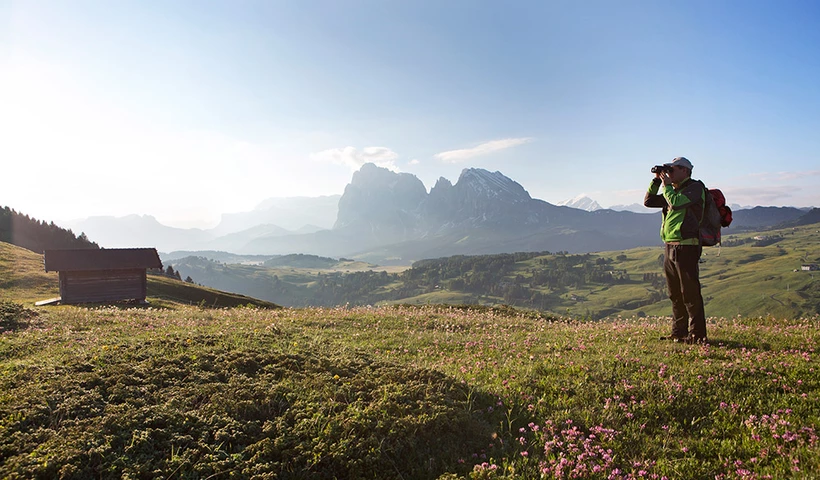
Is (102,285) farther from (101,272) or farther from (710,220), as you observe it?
(710,220)

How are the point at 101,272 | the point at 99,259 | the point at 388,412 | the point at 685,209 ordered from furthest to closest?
the point at 101,272
the point at 99,259
the point at 685,209
the point at 388,412

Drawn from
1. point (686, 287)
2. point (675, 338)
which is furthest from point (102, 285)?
point (686, 287)

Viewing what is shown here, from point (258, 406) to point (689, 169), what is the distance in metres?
10.8

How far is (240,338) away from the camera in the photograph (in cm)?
925

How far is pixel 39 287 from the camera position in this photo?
5762 centimetres

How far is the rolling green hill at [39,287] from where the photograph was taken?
52.9 metres

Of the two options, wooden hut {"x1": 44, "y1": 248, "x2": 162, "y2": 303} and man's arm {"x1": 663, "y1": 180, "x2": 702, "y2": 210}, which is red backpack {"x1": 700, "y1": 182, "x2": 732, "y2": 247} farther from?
wooden hut {"x1": 44, "y1": 248, "x2": 162, "y2": 303}

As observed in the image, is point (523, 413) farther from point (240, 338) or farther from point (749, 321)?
point (749, 321)

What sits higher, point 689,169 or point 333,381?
point 689,169

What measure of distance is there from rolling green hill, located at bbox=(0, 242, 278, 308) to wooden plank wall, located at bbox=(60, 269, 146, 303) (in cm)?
286

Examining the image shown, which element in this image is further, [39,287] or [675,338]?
[39,287]

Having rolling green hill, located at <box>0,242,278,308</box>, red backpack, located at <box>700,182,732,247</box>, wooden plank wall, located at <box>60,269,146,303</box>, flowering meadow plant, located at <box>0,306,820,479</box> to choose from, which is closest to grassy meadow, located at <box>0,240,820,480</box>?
flowering meadow plant, located at <box>0,306,820,479</box>

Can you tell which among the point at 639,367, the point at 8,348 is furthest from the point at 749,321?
the point at 8,348

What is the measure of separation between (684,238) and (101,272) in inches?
2081
